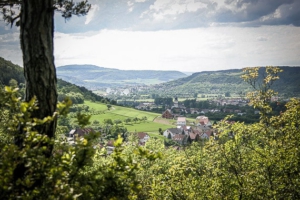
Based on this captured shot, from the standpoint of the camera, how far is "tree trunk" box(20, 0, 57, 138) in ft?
12.8

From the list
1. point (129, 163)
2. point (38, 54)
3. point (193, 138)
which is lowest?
point (193, 138)

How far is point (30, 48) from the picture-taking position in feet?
13.0

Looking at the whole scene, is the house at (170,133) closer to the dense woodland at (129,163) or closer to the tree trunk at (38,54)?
the dense woodland at (129,163)

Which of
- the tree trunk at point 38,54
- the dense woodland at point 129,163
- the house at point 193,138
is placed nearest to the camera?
the dense woodland at point 129,163

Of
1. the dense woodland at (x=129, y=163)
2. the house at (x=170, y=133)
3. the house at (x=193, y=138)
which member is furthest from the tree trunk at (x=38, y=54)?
the house at (x=170, y=133)

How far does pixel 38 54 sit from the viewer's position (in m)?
3.96

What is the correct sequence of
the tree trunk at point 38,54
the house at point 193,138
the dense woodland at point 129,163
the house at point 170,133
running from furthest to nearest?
1. the house at point 170,133
2. the house at point 193,138
3. the tree trunk at point 38,54
4. the dense woodland at point 129,163

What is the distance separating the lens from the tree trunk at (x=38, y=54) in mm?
3916

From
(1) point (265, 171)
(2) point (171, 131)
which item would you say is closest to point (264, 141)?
(1) point (265, 171)

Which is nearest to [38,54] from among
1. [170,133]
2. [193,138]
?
[170,133]

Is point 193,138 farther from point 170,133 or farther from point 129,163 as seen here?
point 129,163

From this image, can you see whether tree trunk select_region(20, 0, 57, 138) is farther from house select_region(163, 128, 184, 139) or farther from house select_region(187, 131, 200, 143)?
house select_region(163, 128, 184, 139)

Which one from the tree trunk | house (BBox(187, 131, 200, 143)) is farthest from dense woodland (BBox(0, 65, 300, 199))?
house (BBox(187, 131, 200, 143))

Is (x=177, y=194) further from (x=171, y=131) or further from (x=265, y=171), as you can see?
(x=171, y=131)
